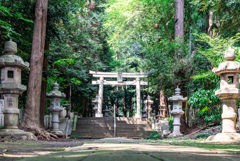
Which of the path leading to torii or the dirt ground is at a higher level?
the path leading to torii

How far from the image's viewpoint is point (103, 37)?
76.9 feet

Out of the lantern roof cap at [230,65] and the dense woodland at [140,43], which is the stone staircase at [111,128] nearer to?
the dense woodland at [140,43]

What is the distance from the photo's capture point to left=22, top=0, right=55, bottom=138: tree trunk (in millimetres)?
8742

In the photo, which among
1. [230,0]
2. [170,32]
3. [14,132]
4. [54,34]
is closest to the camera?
[14,132]

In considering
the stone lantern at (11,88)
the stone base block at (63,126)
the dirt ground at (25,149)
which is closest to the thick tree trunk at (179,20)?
the stone base block at (63,126)

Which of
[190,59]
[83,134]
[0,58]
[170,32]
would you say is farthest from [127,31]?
[0,58]

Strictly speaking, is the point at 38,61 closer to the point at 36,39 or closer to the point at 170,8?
the point at 36,39

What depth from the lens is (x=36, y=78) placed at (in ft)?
29.8

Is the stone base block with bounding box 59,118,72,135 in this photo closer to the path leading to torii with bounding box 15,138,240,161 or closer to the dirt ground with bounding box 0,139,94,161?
the dirt ground with bounding box 0,139,94,161

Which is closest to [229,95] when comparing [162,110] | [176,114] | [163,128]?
[176,114]

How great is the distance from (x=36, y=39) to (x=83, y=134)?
21.9 ft

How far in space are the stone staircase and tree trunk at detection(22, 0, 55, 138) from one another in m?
4.85

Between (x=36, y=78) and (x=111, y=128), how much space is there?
22.5 feet

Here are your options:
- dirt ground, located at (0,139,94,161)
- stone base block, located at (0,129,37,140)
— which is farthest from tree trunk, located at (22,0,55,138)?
dirt ground, located at (0,139,94,161)
